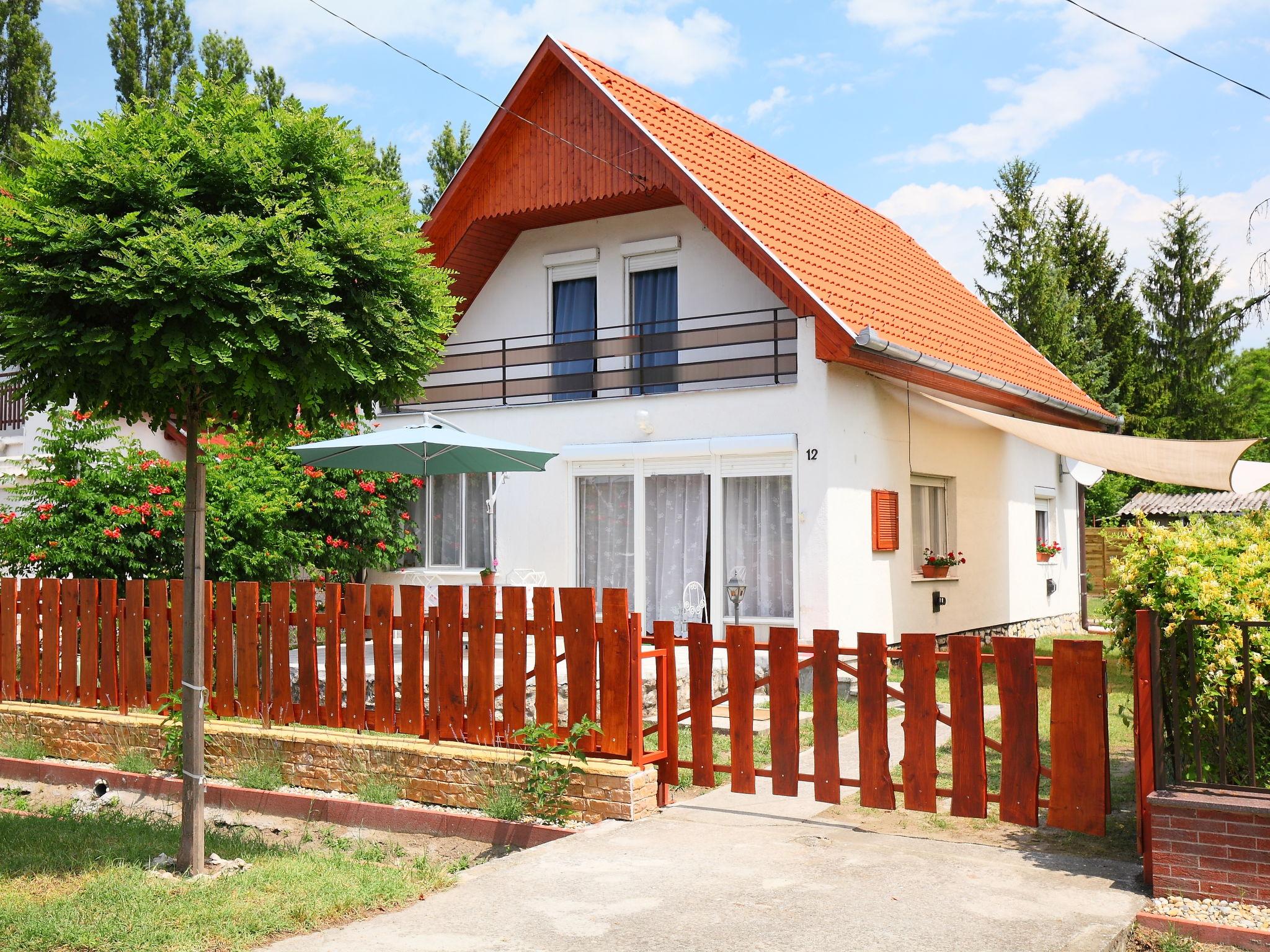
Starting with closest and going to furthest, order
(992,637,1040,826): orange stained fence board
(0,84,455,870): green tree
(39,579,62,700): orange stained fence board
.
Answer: (0,84,455,870): green tree < (992,637,1040,826): orange stained fence board < (39,579,62,700): orange stained fence board

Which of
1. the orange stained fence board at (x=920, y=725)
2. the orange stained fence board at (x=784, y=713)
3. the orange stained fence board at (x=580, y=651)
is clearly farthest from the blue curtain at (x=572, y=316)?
the orange stained fence board at (x=920, y=725)

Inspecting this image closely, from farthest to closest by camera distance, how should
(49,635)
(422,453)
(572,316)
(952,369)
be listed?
(572,316) → (952,369) → (422,453) → (49,635)

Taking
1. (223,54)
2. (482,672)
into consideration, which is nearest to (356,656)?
(482,672)

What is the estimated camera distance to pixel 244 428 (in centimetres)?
743

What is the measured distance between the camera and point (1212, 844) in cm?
530

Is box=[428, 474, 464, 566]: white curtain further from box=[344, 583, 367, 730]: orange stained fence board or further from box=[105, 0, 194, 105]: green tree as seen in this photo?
box=[105, 0, 194, 105]: green tree

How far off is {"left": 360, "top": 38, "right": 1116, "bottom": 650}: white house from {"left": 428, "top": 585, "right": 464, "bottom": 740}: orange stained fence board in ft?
19.0

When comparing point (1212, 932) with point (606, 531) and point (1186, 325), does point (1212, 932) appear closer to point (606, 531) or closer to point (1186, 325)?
point (606, 531)

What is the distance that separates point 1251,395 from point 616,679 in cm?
5318

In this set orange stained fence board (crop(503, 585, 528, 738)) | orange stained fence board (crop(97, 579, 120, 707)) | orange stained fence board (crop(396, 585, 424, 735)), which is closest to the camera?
orange stained fence board (crop(503, 585, 528, 738))

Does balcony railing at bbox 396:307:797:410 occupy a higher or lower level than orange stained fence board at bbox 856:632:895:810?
higher

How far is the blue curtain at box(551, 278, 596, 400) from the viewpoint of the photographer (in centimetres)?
1625

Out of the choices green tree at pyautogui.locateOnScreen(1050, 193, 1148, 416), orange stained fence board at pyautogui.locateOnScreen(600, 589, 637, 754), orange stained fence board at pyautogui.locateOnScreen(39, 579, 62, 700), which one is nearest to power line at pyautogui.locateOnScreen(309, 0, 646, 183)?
orange stained fence board at pyautogui.locateOnScreen(39, 579, 62, 700)

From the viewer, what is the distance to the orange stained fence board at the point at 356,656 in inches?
330
